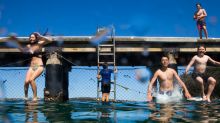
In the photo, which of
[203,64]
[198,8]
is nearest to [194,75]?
[203,64]

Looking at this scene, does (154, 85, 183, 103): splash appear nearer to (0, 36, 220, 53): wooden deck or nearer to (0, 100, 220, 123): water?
(0, 100, 220, 123): water

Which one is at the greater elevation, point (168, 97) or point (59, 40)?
point (59, 40)

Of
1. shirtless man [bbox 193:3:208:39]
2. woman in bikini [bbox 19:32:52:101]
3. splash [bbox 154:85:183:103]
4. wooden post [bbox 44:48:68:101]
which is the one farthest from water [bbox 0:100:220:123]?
shirtless man [bbox 193:3:208:39]

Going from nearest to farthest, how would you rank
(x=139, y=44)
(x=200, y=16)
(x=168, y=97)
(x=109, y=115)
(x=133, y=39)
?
(x=109, y=115) < (x=168, y=97) < (x=200, y=16) < (x=133, y=39) < (x=139, y=44)

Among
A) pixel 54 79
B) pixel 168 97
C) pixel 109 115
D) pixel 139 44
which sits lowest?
pixel 109 115

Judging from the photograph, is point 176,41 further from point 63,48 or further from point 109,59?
point 63,48

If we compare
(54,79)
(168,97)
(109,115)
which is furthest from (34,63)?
(54,79)

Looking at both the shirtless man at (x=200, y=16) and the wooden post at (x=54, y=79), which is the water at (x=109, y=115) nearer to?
the wooden post at (x=54, y=79)

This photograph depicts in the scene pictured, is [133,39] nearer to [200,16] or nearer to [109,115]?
[200,16]

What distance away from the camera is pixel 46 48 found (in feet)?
59.7

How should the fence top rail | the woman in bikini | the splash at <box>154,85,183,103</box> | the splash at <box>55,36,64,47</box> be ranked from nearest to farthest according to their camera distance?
the splash at <box>154,85,183,103</box> → the woman in bikini → the splash at <box>55,36,64,47</box> → the fence top rail

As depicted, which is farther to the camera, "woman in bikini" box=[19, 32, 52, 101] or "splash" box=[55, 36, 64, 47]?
"splash" box=[55, 36, 64, 47]

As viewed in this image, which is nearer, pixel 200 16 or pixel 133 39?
pixel 200 16

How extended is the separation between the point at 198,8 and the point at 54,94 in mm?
8334
